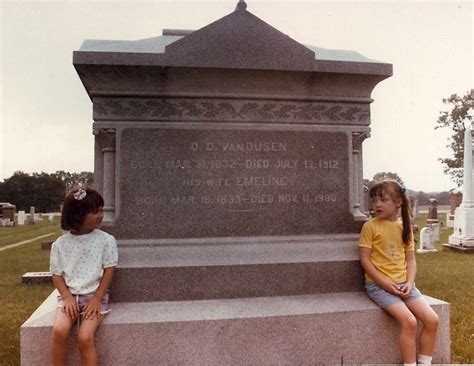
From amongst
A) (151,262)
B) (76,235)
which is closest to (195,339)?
(151,262)

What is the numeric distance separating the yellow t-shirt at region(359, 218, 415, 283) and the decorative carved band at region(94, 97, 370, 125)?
3.74 ft

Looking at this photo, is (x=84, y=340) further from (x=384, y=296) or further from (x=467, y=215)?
(x=467, y=215)

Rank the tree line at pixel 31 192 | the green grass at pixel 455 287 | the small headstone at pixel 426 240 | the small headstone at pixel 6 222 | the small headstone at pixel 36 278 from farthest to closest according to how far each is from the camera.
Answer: the tree line at pixel 31 192
the small headstone at pixel 6 222
the small headstone at pixel 426 240
the small headstone at pixel 36 278
the green grass at pixel 455 287

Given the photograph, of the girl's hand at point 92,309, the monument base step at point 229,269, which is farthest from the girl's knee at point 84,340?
the monument base step at point 229,269

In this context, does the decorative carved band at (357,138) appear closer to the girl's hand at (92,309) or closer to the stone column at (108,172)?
the stone column at (108,172)

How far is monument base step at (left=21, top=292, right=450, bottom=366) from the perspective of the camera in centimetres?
313

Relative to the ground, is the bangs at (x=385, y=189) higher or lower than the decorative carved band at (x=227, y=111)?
lower

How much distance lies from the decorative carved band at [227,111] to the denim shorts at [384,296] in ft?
5.09

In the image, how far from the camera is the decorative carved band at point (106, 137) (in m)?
3.89

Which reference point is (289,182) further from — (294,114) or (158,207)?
(158,207)

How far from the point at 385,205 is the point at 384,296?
69cm

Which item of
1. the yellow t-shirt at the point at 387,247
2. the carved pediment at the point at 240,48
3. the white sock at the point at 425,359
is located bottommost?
the white sock at the point at 425,359

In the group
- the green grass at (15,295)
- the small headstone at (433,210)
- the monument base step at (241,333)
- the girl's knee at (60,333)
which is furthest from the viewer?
the small headstone at (433,210)

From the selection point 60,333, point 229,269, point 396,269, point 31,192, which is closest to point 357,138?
point 396,269
